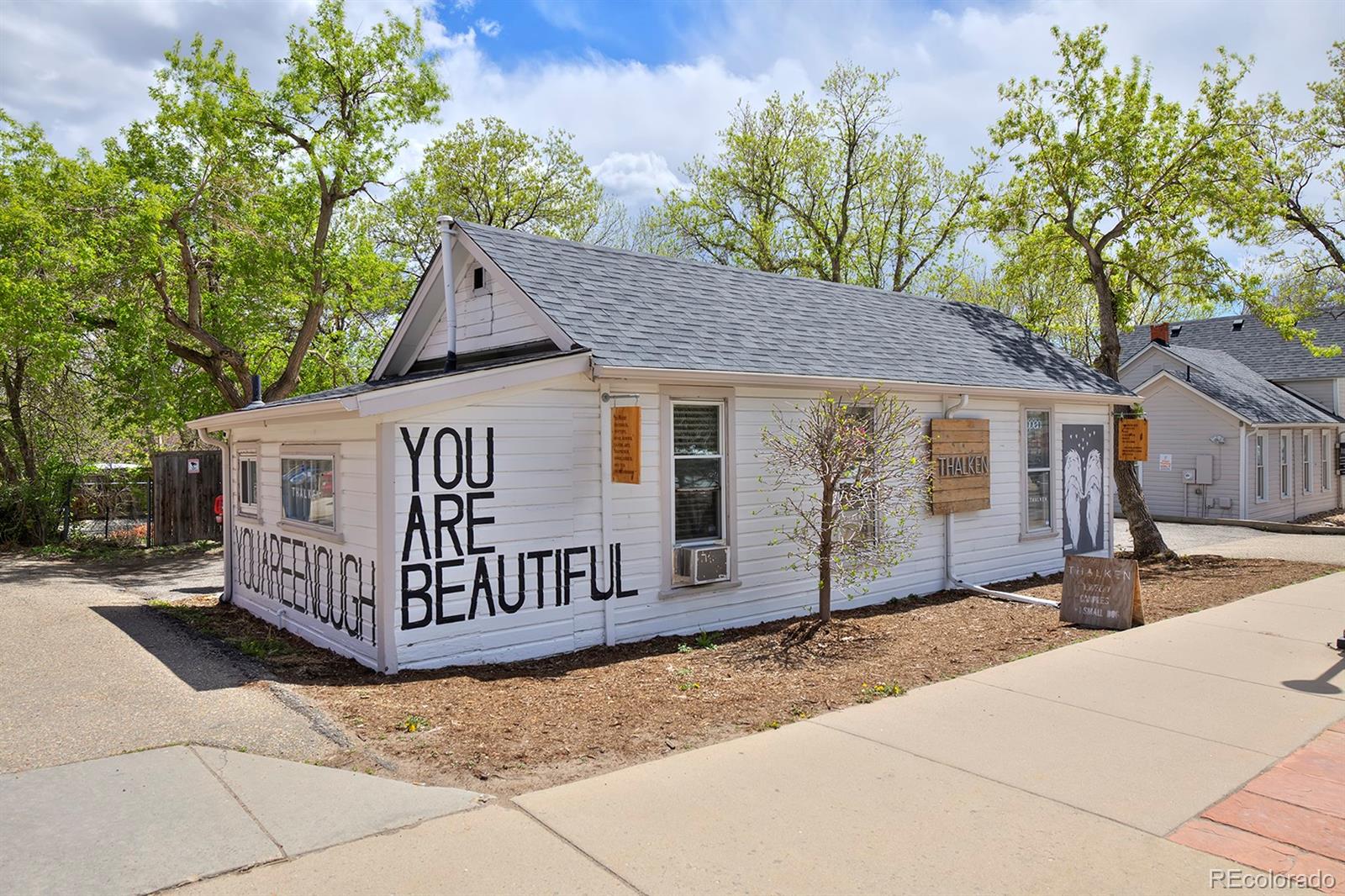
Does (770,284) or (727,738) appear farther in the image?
(770,284)

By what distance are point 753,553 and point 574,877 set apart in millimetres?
5925

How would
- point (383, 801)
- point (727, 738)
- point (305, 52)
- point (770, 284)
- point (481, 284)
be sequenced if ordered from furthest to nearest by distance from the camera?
point (305, 52), point (770, 284), point (481, 284), point (727, 738), point (383, 801)

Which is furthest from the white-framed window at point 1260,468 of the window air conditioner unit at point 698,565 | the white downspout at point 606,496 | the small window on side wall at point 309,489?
the small window on side wall at point 309,489

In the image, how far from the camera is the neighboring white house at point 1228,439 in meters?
23.4

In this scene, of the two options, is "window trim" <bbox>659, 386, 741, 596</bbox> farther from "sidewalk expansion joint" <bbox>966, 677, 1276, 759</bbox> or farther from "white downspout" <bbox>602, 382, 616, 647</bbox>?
"sidewalk expansion joint" <bbox>966, 677, 1276, 759</bbox>

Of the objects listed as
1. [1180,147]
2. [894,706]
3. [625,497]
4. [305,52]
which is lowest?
[894,706]

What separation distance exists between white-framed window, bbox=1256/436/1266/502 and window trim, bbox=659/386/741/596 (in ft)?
69.1

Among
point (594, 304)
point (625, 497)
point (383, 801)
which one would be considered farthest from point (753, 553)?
point (383, 801)

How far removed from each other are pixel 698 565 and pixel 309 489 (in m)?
4.02

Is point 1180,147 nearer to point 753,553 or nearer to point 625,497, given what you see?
point 753,553

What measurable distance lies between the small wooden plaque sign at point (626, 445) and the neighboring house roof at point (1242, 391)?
68.7ft

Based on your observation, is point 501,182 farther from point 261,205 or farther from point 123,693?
point 123,693

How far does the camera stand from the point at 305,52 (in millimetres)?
19500

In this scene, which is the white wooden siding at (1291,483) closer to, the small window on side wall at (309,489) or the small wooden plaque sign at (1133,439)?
the small wooden plaque sign at (1133,439)
